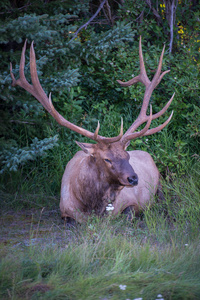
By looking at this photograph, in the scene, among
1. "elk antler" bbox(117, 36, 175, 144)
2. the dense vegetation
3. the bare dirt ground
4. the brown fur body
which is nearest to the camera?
the dense vegetation

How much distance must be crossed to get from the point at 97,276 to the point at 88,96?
4.12 m

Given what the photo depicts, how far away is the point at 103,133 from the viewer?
6.05 meters

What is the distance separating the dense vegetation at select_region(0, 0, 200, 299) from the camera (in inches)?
115

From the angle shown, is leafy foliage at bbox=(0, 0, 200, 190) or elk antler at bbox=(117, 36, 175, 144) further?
leafy foliage at bbox=(0, 0, 200, 190)

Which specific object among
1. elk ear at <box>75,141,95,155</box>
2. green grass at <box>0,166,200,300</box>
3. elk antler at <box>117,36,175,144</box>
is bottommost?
green grass at <box>0,166,200,300</box>

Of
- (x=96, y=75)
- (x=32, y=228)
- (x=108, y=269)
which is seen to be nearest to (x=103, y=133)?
(x=96, y=75)

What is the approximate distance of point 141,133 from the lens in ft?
14.8

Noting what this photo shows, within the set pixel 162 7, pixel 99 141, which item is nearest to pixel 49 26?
pixel 99 141

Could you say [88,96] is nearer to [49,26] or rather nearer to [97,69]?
[97,69]

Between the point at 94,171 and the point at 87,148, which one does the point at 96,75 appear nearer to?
the point at 87,148

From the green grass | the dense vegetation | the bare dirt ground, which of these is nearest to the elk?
the bare dirt ground

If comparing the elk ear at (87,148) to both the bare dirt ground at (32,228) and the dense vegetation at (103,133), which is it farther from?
the bare dirt ground at (32,228)

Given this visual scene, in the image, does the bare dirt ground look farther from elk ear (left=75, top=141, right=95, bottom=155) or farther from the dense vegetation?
elk ear (left=75, top=141, right=95, bottom=155)

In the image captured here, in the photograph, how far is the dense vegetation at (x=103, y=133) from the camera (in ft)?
9.62
